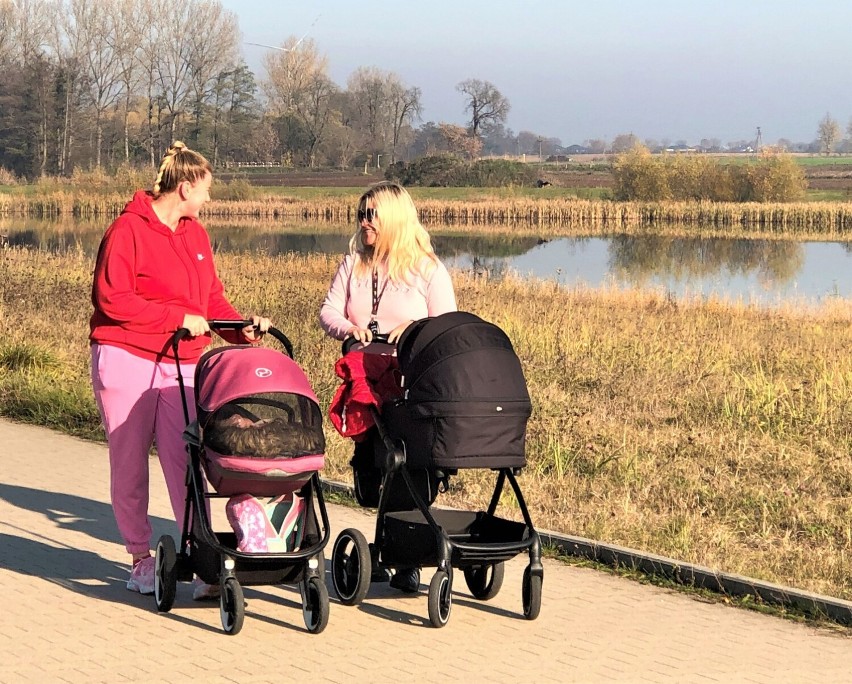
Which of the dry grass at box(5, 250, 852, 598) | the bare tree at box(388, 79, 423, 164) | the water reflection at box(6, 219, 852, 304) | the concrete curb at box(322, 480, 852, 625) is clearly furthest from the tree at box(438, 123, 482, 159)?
the concrete curb at box(322, 480, 852, 625)

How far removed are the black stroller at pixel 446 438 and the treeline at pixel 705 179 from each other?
67142mm

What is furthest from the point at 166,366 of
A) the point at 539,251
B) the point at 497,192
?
the point at 497,192

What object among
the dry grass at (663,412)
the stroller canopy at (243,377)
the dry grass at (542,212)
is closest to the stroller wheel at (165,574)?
the stroller canopy at (243,377)

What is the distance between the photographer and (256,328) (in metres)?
5.83

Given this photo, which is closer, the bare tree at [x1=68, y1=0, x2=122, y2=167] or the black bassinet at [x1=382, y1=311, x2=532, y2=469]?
the black bassinet at [x1=382, y1=311, x2=532, y2=469]

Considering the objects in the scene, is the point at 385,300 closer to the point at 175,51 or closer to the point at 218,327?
the point at 218,327

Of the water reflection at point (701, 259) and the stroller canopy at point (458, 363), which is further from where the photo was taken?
the water reflection at point (701, 259)

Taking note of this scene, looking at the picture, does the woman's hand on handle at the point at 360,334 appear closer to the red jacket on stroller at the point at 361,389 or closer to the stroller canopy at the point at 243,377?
the red jacket on stroller at the point at 361,389

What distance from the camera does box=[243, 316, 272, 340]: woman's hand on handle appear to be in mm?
5773

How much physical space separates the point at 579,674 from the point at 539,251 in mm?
37640

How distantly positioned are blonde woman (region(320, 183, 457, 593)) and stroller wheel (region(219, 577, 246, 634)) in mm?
971

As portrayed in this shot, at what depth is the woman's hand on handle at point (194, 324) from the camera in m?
5.61

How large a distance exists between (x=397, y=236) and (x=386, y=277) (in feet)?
0.69

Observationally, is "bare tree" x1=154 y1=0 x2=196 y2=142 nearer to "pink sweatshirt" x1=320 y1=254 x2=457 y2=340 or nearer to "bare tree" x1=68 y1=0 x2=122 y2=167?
"bare tree" x1=68 y1=0 x2=122 y2=167
